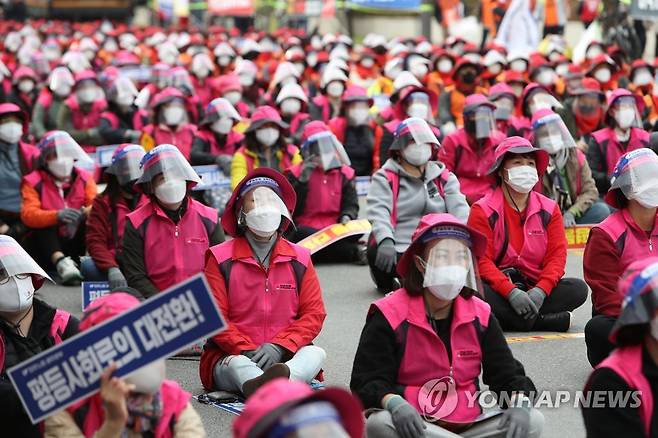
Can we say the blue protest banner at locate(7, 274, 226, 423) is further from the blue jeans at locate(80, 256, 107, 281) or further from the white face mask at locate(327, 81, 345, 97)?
the white face mask at locate(327, 81, 345, 97)

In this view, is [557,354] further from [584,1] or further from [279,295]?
[584,1]

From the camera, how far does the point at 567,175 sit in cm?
1162

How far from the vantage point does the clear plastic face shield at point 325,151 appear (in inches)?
464

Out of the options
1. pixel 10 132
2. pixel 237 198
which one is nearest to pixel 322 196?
pixel 10 132

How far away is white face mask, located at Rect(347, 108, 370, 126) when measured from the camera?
15055 mm

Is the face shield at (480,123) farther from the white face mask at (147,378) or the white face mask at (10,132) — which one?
the white face mask at (147,378)

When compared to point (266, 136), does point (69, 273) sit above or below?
below

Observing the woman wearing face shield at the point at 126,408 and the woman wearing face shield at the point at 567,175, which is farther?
the woman wearing face shield at the point at 567,175

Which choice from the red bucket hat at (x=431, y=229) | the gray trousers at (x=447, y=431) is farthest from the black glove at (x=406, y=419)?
the red bucket hat at (x=431, y=229)

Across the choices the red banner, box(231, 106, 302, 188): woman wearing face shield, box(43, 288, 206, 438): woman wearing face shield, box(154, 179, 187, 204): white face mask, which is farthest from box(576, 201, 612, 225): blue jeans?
the red banner

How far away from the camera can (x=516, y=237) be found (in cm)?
884

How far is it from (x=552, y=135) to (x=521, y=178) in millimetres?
2946

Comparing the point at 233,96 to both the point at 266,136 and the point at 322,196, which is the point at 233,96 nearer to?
the point at 266,136

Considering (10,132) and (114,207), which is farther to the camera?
(10,132)
